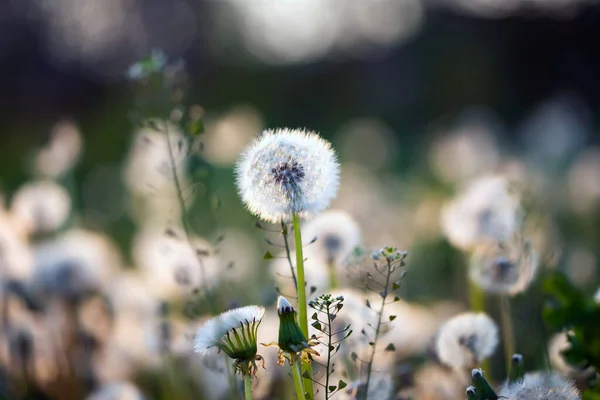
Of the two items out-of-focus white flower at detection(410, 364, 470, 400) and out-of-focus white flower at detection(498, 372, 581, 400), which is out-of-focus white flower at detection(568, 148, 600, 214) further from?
out-of-focus white flower at detection(498, 372, 581, 400)

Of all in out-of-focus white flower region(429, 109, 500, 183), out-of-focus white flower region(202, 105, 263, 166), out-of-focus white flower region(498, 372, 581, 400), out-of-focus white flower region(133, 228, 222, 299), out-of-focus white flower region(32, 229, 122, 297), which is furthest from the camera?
out-of-focus white flower region(429, 109, 500, 183)

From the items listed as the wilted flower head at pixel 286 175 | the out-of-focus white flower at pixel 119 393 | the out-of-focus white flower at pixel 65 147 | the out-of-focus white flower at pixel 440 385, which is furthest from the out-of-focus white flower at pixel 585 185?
the wilted flower head at pixel 286 175

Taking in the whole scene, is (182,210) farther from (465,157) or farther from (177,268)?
(465,157)

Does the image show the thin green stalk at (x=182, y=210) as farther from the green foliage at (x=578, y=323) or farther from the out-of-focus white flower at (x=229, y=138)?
the out-of-focus white flower at (x=229, y=138)

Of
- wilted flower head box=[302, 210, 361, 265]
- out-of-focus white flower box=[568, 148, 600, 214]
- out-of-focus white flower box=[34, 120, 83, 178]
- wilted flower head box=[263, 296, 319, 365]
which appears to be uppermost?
out-of-focus white flower box=[568, 148, 600, 214]

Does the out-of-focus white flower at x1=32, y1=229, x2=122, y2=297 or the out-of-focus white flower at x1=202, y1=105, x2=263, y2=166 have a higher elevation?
the out-of-focus white flower at x1=202, y1=105, x2=263, y2=166

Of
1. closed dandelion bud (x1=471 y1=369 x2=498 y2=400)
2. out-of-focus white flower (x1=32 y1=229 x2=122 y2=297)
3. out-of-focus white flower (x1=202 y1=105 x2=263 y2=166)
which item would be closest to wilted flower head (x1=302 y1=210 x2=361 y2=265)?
closed dandelion bud (x1=471 y1=369 x2=498 y2=400)
